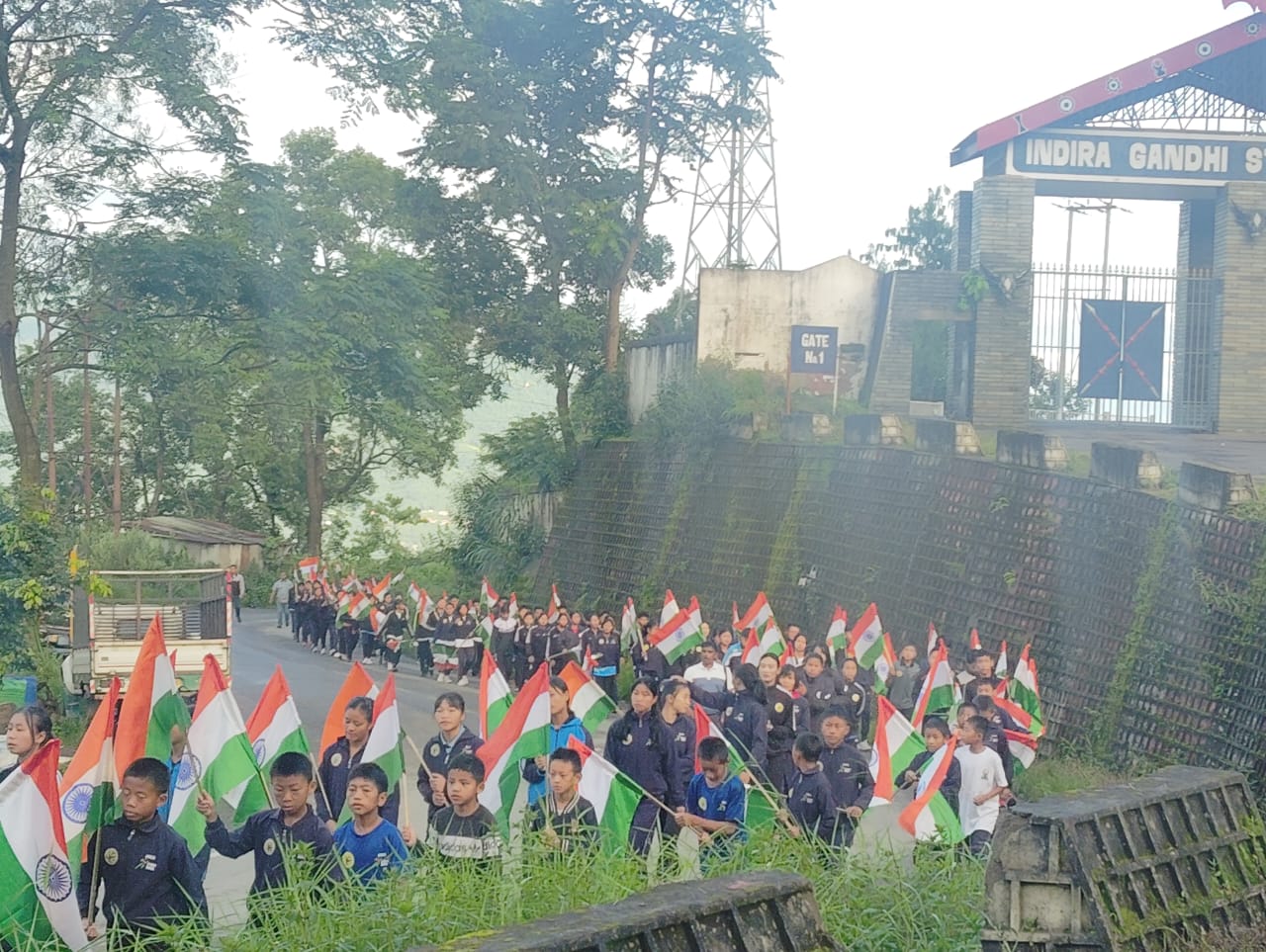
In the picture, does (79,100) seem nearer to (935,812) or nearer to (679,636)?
(679,636)

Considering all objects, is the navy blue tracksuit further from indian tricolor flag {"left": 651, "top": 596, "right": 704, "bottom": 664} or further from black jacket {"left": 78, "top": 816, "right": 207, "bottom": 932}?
indian tricolor flag {"left": 651, "top": 596, "right": 704, "bottom": 664}

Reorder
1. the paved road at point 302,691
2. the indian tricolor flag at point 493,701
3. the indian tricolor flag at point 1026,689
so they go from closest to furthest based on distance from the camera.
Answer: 1. the indian tricolor flag at point 493,701
2. the paved road at point 302,691
3. the indian tricolor flag at point 1026,689

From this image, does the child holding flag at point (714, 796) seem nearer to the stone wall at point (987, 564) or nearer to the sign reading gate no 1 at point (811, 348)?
the stone wall at point (987, 564)

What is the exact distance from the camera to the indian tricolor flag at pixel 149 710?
28.7 feet

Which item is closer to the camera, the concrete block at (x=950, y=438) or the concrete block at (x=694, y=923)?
the concrete block at (x=694, y=923)

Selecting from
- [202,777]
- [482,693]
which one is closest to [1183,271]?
[482,693]

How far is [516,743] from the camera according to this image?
32.7 ft

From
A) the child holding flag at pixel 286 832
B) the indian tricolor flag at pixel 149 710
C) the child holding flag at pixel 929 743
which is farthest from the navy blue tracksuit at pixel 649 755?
the child holding flag at pixel 286 832

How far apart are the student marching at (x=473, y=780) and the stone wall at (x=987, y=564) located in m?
1.51

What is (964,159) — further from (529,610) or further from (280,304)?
(280,304)

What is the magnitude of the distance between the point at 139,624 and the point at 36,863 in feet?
45.3

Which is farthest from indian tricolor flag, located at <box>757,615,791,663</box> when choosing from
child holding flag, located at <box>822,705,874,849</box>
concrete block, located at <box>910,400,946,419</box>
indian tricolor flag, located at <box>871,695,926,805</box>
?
concrete block, located at <box>910,400,946,419</box>

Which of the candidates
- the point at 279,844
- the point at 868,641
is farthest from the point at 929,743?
the point at 868,641

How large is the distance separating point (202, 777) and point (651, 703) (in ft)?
9.30
